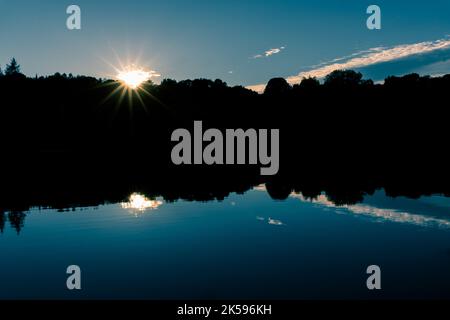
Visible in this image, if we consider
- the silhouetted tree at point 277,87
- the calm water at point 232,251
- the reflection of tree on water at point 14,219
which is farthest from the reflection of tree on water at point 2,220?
the silhouetted tree at point 277,87

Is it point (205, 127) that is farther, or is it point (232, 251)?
point (205, 127)

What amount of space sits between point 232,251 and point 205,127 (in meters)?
92.6

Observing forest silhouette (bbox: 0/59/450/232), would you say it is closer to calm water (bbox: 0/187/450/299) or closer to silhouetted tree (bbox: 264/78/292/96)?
silhouetted tree (bbox: 264/78/292/96)

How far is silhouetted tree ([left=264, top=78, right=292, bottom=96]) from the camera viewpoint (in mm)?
148500

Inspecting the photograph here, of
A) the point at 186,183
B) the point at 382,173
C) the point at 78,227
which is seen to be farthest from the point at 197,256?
the point at 382,173

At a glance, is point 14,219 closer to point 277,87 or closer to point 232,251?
point 232,251

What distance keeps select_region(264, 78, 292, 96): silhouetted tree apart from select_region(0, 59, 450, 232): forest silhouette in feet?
2.09

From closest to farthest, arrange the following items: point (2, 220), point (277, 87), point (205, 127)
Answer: point (2, 220)
point (205, 127)
point (277, 87)

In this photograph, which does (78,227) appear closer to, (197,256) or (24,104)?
(197,256)

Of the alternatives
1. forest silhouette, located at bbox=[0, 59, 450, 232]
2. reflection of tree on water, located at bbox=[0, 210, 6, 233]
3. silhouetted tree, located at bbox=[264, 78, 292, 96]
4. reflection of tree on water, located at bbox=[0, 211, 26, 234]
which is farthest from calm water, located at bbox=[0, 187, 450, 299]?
silhouetted tree, located at bbox=[264, 78, 292, 96]

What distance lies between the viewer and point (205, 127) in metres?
113

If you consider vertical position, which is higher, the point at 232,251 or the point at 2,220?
the point at 2,220

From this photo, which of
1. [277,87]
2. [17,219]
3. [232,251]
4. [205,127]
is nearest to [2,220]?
[17,219]
